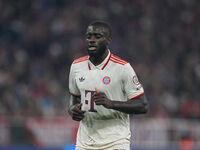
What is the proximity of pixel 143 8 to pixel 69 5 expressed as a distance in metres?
2.26

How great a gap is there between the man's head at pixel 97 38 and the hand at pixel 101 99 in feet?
1.76

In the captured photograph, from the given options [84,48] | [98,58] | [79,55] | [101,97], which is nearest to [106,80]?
[98,58]

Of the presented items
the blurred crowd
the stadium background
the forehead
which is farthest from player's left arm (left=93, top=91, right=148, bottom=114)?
the blurred crowd

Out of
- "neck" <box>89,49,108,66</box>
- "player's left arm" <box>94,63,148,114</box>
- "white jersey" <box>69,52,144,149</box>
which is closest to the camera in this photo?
"player's left arm" <box>94,63,148,114</box>

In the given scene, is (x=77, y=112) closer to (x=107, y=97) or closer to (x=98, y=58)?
(x=107, y=97)

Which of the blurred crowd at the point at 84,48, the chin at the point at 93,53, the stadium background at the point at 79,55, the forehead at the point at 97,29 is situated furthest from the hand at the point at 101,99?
the blurred crowd at the point at 84,48

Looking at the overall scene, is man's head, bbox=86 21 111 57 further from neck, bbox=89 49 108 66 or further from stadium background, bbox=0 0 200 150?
stadium background, bbox=0 0 200 150

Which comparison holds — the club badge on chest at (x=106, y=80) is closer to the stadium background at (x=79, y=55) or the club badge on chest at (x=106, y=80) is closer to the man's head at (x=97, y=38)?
the man's head at (x=97, y=38)

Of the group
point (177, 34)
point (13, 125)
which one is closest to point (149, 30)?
point (177, 34)

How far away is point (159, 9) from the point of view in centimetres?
1842

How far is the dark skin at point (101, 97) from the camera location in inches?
233

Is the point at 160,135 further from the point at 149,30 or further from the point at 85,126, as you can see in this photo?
the point at 85,126

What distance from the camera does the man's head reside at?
→ 246 inches

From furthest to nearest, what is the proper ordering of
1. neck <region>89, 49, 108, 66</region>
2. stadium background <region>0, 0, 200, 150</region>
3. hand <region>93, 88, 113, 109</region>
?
stadium background <region>0, 0, 200, 150</region>, neck <region>89, 49, 108, 66</region>, hand <region>93, 88, 113, 109</region>
